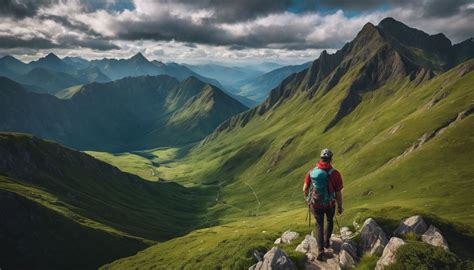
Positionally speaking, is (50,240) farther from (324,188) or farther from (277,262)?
(324,188)

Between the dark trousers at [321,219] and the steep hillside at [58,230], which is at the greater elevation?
the dark trousers at [321,219]

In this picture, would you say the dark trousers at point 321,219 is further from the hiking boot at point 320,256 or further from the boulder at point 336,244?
the boulder at point 336,244

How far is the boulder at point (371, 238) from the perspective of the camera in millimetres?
29811

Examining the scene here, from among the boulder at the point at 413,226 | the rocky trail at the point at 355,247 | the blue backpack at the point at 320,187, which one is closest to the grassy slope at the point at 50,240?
the rocky trail at the point at 355,247

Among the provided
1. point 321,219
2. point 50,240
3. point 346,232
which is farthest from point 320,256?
point 50,240

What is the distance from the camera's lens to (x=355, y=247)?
31.3m

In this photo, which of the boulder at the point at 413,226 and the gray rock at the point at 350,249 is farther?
the boulder at the point at 413,226

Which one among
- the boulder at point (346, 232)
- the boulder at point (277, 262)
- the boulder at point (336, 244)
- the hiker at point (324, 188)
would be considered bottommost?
the boulder at point (346, 232)

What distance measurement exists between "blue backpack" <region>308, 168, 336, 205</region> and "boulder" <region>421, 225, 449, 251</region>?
37.1 ft

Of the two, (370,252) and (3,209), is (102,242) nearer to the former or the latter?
(3,209)

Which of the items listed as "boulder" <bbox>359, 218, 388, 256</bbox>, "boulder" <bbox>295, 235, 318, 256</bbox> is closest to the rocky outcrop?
"boulder" <bbox>295, 235, 318, 256</bbox>

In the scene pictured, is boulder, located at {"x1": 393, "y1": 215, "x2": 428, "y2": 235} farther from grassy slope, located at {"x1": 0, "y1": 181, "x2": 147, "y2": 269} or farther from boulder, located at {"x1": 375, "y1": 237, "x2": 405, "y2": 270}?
grassy slope, located at {"x1": 0, "y1": 181, "x2": 147, "y2": 269}

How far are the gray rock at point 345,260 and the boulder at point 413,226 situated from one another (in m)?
6.57

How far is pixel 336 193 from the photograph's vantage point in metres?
26.0
